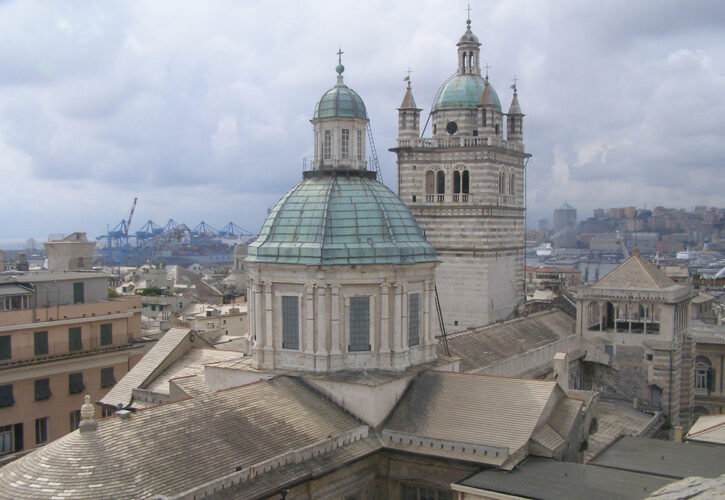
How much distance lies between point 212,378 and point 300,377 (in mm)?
4739

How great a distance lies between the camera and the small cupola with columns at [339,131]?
3344 cm

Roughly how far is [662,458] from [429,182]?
34309 millimetres

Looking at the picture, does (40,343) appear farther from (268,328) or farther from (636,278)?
(636,278)

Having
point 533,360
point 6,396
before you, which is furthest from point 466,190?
point 6,396

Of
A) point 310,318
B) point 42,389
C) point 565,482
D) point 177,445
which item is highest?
point 310,318

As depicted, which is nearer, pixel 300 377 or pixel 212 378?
pixel 300 377

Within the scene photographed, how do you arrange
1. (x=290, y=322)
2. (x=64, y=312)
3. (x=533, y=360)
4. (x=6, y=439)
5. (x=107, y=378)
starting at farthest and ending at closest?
(x=107, y=378), (x=64, y=312), (x=533, y=360), (x=6, y=439), (x=290, y=322)

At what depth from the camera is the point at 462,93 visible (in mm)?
57312

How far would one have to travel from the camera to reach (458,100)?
57219 mm

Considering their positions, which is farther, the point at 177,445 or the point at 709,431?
the point at 709,431

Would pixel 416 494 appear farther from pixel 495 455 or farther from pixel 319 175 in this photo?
pixel 319 175

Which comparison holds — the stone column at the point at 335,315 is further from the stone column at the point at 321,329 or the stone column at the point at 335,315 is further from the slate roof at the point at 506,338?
the slate roof at the point at 506,338

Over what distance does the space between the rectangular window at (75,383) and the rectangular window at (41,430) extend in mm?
2165

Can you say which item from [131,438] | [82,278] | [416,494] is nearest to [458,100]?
[82,278]
